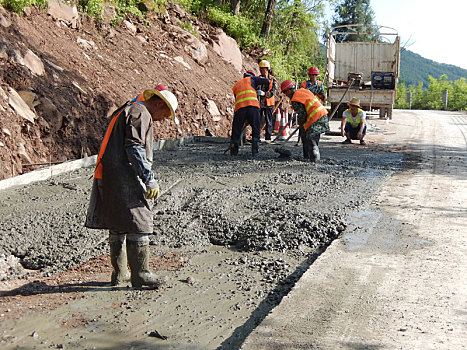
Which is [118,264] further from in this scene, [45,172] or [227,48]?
[227,48]

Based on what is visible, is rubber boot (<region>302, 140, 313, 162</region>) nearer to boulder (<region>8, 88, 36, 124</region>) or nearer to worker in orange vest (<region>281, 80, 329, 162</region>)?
worker in orange vest (<region>281, 80, 329, 162</region>)

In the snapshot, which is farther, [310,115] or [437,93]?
[437,93]

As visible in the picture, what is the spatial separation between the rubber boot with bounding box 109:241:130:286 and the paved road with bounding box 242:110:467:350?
138cm

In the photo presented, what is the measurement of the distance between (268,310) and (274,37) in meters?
20.4

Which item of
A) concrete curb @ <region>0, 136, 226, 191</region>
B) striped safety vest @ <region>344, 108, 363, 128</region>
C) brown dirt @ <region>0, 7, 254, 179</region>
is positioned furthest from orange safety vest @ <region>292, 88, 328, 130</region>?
concrete curb @ <region>0, 136, 226, 191</region>

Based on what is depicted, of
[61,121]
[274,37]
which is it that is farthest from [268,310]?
[274,37]

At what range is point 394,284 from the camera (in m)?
3.67

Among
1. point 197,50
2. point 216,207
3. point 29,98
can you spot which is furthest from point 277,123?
point 216,207

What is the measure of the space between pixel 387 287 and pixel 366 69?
1553 cm

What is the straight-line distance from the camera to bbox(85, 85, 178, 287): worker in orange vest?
3629mm

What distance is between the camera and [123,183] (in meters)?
3.72

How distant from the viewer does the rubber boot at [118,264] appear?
13.0ft

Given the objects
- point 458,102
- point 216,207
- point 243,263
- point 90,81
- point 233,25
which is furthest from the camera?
point 458,102

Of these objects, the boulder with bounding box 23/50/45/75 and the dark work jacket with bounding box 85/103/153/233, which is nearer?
the dark work jacket with bounding box 85/103/153/233
